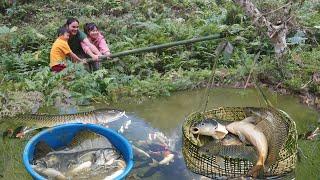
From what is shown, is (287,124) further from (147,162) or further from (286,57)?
(286,57)

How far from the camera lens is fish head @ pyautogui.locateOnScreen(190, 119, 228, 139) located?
472 cm

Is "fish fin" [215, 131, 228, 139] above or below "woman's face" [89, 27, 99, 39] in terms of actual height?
above

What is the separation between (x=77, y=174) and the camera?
14.4 feet

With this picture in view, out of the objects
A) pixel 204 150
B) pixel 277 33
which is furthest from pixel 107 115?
pixel 277 33

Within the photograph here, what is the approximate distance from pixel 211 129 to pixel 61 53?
3950mm

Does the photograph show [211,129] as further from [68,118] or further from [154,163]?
[68,118]

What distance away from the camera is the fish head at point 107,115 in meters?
5.91

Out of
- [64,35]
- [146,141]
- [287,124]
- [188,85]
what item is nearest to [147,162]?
[146,141]

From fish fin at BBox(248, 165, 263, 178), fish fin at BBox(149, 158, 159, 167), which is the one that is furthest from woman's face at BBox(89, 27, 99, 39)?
fish fin at BBox(248, 165, 263, 178)

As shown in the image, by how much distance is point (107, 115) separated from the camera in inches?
237

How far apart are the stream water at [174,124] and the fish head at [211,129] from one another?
42cm

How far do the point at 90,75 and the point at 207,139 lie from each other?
114 inches

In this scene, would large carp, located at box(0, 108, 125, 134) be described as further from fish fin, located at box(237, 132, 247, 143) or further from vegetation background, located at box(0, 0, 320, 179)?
fish fin, located at box(237, 132, 247, 143)

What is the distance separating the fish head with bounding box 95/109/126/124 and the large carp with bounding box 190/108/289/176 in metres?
1.49
